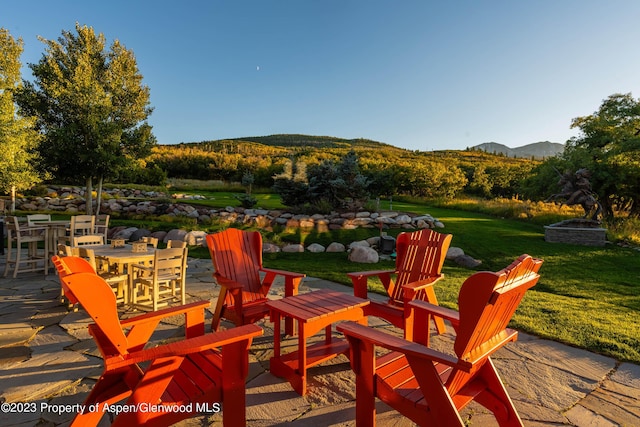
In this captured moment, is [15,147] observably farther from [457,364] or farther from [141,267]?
[457,364]

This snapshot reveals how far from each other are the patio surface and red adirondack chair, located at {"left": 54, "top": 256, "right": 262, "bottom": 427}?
0.40 m

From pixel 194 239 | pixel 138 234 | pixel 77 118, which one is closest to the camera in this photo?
pixel 194 239

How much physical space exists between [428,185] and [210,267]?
14.5 m

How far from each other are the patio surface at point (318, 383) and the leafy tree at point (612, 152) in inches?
534

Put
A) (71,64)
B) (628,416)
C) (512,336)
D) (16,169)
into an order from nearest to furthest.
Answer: (512,336)
(628,416)
(16,169)
(71,64)

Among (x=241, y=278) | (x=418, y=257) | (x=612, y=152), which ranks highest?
(x=612, y=152)

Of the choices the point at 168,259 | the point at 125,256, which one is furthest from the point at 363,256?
the point at 125,256

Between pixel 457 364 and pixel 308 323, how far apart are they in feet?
3.56

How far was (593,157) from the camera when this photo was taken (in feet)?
46.8

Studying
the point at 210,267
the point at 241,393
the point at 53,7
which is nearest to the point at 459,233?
the point at 210,267

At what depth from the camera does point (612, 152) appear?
13.0 metres

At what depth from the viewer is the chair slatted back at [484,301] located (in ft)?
4.67

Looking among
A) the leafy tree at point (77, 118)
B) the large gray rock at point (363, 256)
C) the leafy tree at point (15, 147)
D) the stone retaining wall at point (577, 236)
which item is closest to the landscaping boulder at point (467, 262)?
the large gray rock at point (363, 256)

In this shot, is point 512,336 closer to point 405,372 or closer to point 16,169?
point 405,372
